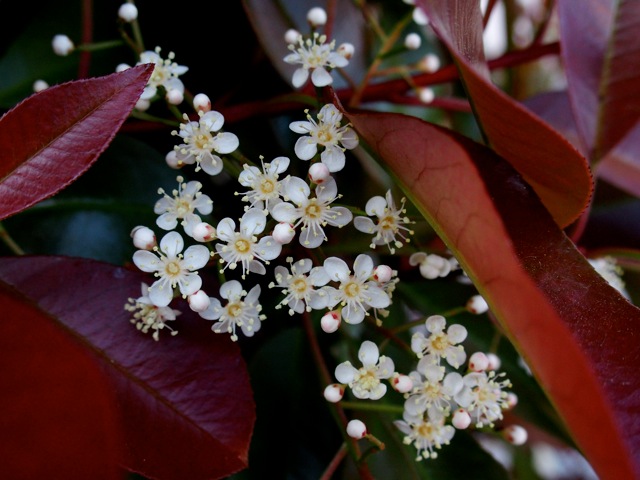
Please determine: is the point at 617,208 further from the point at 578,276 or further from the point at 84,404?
the point at 84,404

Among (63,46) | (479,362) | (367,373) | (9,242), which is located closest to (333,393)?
(367,373)

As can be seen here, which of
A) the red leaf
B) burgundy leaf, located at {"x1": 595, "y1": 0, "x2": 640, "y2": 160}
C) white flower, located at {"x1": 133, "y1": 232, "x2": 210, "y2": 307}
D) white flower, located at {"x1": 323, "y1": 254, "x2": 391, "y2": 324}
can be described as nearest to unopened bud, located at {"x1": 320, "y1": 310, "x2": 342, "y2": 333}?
white flower, located at {"x1": 323, "y1": 254, "x2": 391, "y2": 324}

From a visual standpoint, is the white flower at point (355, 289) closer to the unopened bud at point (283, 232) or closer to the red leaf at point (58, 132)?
the unopened bud at point (283, 232)

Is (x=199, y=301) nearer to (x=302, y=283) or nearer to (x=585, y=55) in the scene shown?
(x=302, y=283)

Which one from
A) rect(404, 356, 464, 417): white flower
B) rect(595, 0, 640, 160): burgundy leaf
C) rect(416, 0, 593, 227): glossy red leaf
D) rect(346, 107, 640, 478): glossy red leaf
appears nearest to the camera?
rect(346, 107, 640, 478): glossy red leaf

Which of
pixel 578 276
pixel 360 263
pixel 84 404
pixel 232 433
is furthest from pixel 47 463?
pixel 578 276

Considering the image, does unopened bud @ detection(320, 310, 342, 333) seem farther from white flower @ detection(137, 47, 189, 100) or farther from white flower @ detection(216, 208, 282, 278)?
white flower @ detection(137, 47, 189, 100)
